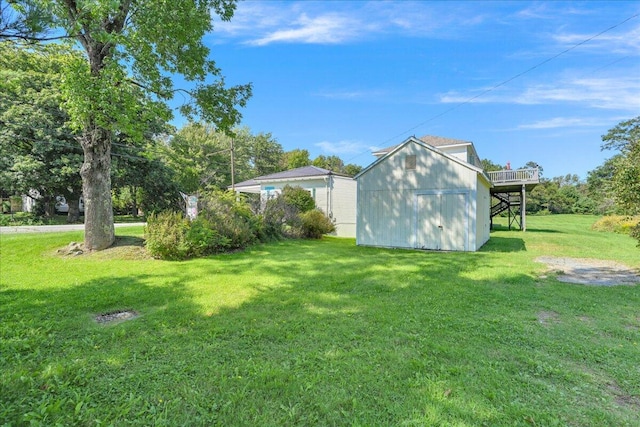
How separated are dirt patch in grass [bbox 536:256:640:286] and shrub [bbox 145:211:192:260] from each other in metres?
9.18

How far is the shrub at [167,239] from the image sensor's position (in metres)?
8.52

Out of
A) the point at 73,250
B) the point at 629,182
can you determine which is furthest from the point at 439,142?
the point at 73,250

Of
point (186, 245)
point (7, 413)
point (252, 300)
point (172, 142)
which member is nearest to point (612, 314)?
point (252, 300)

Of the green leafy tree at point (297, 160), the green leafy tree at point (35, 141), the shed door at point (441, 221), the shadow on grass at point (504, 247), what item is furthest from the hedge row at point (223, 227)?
the green leafy tree at point (297, 160)

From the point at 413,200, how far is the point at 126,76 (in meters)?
10.1

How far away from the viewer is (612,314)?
455 cm

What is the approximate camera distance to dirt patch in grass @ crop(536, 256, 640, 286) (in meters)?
6.70

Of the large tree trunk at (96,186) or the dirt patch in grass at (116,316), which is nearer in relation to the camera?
the dirt patch in grass at (116,316)

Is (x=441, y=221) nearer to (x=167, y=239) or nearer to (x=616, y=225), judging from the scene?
(x=167, y=239)

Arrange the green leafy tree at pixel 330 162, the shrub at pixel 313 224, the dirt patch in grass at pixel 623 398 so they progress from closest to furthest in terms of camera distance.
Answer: the dirt patch in grass at pixel 623 398 < the shrub at pixel 313 224 < the green leafy tree at pixel 330 162

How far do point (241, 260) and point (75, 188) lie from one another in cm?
1953

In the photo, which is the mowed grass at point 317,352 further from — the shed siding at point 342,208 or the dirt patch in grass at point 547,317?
the shed siding at point 342,208

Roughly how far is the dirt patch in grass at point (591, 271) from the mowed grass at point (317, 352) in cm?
66

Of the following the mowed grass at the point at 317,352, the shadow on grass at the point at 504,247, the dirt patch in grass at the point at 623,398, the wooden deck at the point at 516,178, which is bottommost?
the dirt patch in grass at the point at 623,398
